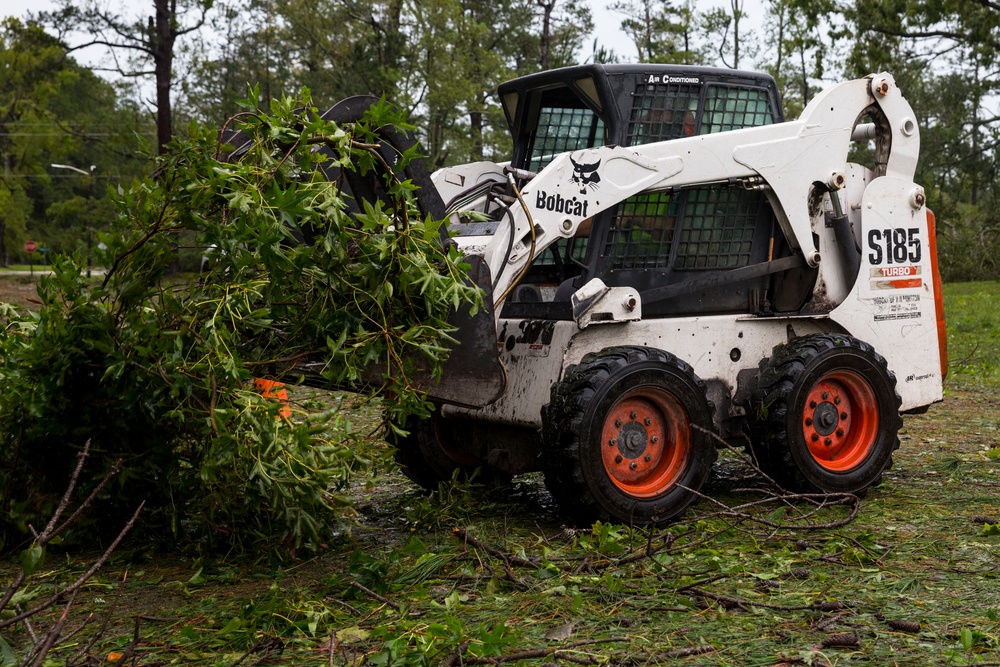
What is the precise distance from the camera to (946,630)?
4.24 metres

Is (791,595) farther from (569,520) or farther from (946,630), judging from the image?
(569,520)

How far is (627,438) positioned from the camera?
6.04 meters

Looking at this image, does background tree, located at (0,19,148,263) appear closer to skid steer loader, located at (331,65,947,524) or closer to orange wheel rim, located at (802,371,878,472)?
skid steer loader, located at (331,65,947,524)

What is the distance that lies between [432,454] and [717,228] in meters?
2.32

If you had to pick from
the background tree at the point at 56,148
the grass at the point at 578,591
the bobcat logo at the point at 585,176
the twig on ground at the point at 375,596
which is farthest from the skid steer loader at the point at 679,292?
the background tree at the point at 56,148

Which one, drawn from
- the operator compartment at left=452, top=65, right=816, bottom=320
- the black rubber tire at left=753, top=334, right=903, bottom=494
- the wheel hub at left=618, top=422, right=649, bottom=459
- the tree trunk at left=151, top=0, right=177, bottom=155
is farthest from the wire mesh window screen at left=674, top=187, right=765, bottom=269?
the tree trunk at left=151, top=0, right=177, bottom=155

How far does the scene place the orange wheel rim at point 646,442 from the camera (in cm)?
599

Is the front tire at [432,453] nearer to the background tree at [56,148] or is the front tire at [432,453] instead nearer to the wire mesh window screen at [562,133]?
the wire mesh window screen at [562,133]

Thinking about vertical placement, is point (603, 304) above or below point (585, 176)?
below

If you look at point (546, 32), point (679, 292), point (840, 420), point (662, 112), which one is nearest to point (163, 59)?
point (546, 32)

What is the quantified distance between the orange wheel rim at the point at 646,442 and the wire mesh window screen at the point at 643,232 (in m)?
0.95

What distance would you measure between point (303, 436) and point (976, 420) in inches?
273

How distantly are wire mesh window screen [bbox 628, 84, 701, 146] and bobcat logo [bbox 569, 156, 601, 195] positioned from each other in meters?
0.65

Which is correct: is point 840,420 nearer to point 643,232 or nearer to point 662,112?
point 643,232
